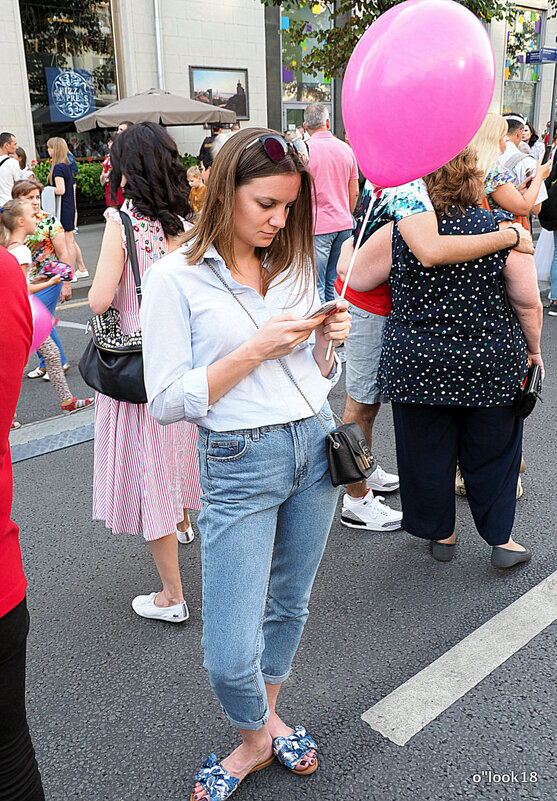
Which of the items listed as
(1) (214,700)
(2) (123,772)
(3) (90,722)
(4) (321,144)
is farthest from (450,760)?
(4) (321,144)

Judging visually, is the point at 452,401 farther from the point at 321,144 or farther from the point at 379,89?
the point at 321,144

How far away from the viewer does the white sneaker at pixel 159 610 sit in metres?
2.94

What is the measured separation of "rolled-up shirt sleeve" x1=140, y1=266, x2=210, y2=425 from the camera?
1850mm

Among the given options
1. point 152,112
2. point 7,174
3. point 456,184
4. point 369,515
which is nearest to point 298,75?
point 152,112

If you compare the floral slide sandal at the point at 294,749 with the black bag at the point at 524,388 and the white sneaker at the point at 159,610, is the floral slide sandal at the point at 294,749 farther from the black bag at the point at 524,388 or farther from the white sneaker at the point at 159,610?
the black bag at the point at 524,388

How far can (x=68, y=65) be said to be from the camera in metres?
15.7

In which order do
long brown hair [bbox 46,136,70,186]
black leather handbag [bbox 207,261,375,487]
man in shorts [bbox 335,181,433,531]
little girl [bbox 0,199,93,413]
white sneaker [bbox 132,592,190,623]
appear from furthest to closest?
long brown hair [bbox 46,136,70,186] < little girl [bbox 0,199,93,413] < man in shorts [bbox 335,181,433,531] < white sneaker [bbox 132,592,190,623] < black leather handbag [bbox 207,261,375,487]

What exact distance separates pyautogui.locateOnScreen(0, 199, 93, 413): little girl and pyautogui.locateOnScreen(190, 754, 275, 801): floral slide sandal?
3.07 meters

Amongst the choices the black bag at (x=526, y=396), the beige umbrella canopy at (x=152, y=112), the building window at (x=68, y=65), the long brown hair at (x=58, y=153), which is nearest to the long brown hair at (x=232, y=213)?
the black bag at (x=526, y=396)

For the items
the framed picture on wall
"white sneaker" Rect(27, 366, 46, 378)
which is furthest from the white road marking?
the framed picture on wall

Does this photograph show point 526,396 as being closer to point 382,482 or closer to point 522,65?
point 382,482

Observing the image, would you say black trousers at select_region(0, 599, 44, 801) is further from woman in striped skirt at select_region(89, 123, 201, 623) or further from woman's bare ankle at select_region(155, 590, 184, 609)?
woman's bare ankle at select_region(155, 590, 184, 609)

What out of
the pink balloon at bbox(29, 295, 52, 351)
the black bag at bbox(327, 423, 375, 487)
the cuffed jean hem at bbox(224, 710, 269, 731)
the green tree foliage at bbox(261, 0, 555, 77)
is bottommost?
the cuffed jean hem at bbox(224, 710, 269, 731)

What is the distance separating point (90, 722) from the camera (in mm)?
2453
